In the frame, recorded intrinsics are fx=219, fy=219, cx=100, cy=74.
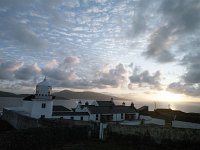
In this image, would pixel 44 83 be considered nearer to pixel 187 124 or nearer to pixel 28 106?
pixel 28 106

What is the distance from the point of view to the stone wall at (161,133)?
22.4m

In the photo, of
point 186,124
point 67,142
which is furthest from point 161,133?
point 186,124

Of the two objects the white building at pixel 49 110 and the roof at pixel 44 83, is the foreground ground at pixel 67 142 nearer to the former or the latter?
the white building at pixel 49 110

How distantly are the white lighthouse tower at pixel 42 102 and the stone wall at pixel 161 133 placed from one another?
855 inches

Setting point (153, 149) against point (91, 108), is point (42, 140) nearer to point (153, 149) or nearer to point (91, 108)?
point (153, 149)

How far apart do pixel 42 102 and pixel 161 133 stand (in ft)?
94.1

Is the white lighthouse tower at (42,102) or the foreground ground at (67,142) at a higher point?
the white lighthouse tower at (42,102)

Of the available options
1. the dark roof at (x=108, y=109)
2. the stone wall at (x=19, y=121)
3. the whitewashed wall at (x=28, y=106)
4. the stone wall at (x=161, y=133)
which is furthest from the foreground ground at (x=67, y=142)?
the dark roof at (x=108, y=109)

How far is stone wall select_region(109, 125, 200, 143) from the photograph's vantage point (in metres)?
22.4

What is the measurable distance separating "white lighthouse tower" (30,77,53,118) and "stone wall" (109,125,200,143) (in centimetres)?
2171

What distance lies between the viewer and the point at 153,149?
2348cm

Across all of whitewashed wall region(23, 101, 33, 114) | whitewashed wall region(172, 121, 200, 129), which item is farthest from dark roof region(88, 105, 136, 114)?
whitewashed wall region(172, 121, 200, 129)

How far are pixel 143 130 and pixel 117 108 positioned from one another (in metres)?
33.3

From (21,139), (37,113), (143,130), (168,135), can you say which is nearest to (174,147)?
(168,135)
